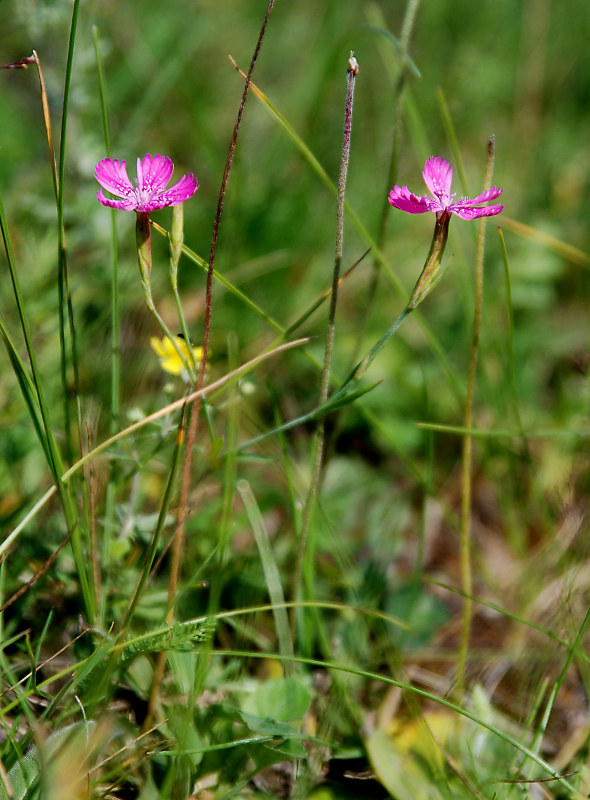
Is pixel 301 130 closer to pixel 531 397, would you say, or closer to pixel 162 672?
pixel 531 397

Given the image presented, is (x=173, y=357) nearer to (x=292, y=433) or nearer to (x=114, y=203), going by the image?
(x=114, y=203)

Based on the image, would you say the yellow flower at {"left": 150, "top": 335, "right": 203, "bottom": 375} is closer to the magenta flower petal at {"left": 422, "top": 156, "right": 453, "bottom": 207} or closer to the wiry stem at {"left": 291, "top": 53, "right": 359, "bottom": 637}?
the wiry stem at {"left": 291, "top": 53, "right": 359, "bottom": 637}

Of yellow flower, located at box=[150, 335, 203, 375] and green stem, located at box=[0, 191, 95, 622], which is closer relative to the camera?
green stem, located at box=[0, 191, 95, 622]

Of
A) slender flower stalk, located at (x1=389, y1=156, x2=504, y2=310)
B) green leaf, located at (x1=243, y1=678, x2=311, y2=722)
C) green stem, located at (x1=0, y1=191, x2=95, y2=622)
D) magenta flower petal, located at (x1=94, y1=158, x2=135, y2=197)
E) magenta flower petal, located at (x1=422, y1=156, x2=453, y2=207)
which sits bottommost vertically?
green leaf, located at (x1=243, y1=678, x2=311, y2=722)

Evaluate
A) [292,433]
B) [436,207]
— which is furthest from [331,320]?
[292,433]

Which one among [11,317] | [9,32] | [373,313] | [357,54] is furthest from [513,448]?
[9,32]

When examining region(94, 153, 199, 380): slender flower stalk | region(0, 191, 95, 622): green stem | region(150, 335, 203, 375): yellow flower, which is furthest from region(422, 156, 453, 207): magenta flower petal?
region(0, 191, 95, 622): green stem

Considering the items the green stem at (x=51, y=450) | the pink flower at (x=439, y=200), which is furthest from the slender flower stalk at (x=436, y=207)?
the green stem at (x=51, y=450)
